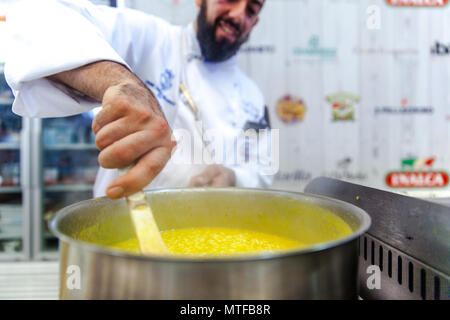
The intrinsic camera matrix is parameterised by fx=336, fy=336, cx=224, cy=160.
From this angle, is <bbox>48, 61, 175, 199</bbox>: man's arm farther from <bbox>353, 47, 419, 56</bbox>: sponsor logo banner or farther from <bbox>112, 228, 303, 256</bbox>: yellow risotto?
<bbox>353, 47, 419, 56</bbox>: sponsor logo banner

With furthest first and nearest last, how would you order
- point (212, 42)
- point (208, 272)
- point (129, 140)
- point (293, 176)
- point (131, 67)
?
point (293, 176) → point (212, 42) → point (131, 67) → point (129, 140) → point (208, 272)

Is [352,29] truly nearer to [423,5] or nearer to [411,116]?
[423,5]

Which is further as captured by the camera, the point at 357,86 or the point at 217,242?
the point at 357,86

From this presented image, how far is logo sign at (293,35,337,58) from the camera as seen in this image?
2551 mm

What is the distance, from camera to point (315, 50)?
8.41 ft

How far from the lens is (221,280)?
33cm

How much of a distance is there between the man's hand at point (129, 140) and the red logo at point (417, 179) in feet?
8.50

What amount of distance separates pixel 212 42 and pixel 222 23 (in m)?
0.12

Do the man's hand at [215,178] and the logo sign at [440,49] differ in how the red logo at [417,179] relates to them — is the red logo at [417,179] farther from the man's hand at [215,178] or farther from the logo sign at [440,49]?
the man's hand at [215,178]

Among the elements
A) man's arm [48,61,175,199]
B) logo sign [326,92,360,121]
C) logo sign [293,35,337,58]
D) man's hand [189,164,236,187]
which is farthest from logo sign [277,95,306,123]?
man's arm [48,61,175,199]

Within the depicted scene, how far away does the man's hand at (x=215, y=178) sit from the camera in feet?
4.39

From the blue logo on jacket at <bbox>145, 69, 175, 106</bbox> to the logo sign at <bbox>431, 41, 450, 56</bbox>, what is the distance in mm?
2274

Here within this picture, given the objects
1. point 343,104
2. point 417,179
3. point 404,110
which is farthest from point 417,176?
point 343,104

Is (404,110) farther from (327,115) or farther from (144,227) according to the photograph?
(144,227)
